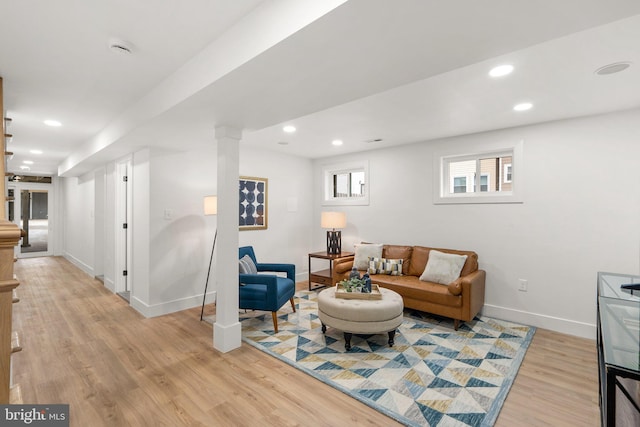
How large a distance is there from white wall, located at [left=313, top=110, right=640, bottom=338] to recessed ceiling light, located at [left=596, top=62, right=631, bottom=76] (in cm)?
128

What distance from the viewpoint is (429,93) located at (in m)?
2.71

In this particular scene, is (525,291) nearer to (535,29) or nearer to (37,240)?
(535,29)

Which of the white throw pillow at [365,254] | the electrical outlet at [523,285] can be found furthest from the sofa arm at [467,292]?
the white throw pillow at [365,254]

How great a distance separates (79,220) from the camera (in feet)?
23.4

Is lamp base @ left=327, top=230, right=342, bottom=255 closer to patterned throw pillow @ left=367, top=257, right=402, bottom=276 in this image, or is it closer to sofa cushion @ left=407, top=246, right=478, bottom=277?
patterned throw pillow @ left=367, top=257, right=402, bottom=276

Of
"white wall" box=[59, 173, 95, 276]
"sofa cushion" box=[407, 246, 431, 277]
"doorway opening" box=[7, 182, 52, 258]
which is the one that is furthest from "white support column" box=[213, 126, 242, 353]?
"doorway opening" box=[7, 182, 52, 258]

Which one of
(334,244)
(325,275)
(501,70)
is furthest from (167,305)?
(501,70)

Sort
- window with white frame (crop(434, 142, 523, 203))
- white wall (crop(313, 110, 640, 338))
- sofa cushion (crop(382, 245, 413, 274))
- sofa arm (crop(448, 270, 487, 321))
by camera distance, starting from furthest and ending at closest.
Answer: sofa cushion (crop(382, 245, 413, 274))
window with white frame (crop(434, 142, 523, 203))
sofa arm (crop(448, 270, 487, 321))
white wall (crop(313, 110, 640, 338))

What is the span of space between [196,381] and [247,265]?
1575 mm

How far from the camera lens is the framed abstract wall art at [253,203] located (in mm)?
4922

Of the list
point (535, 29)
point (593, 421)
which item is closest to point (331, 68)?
point (535, 29)

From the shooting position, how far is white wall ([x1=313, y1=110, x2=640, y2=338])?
10.3ft

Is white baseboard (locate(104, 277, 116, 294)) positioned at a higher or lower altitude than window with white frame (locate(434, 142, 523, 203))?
lower

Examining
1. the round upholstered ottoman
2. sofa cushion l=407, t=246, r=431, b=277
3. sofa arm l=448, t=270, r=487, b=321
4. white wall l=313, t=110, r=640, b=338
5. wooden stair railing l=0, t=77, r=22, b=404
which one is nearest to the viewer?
wooden stair railing l=0, t=77, r=22, b=404
